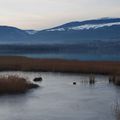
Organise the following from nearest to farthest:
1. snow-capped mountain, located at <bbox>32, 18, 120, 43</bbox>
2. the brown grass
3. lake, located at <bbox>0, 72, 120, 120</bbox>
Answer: lake, located at <bbox>0, 72, 120, 120</bbox>
the brown grass
snow-capped mountain, located at <bbox>32, 18, 120, 43</bbox>

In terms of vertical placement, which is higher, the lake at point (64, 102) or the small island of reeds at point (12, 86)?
the small island of reeds at point (12, 86)

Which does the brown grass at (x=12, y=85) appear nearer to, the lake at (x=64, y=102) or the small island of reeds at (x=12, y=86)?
the small island of reeds at (x=12, y=86)

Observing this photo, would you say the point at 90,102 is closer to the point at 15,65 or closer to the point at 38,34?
the point at 15,65

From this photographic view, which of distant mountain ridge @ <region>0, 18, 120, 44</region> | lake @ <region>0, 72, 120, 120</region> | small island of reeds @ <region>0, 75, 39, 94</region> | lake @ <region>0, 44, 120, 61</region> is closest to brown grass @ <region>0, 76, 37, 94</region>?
small island of reeds @ <region>0, 75, 39, 94</region>

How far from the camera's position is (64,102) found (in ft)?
56.7

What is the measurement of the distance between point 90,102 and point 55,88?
3947mm

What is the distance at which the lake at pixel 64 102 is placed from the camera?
14.8 metres

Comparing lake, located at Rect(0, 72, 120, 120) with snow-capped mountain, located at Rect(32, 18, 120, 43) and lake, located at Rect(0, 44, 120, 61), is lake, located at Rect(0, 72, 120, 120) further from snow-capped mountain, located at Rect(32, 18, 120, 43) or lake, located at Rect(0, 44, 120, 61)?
snow-capped mountain, located at Rect(32, 18, 120, 43)

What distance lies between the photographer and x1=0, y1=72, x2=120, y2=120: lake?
1483 cm

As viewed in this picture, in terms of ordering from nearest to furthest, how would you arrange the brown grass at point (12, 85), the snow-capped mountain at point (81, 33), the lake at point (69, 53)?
the brown grass at point (12, 85) → the lake at point (69, 53) → the snow-capped mountain at point (81, 33)

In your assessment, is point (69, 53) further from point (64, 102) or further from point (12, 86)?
point (64, 102)

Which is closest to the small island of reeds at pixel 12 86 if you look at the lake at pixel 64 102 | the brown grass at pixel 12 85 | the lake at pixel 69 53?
the brown grass at pixel 12 85

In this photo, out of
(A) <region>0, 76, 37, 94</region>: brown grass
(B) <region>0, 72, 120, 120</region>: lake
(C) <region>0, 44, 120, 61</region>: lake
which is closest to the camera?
(B) <region>0, 72, 120, 120</region>: lake

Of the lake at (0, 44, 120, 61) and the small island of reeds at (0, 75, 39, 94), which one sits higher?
the small island of reeds at (0, 75, 39, 94)
